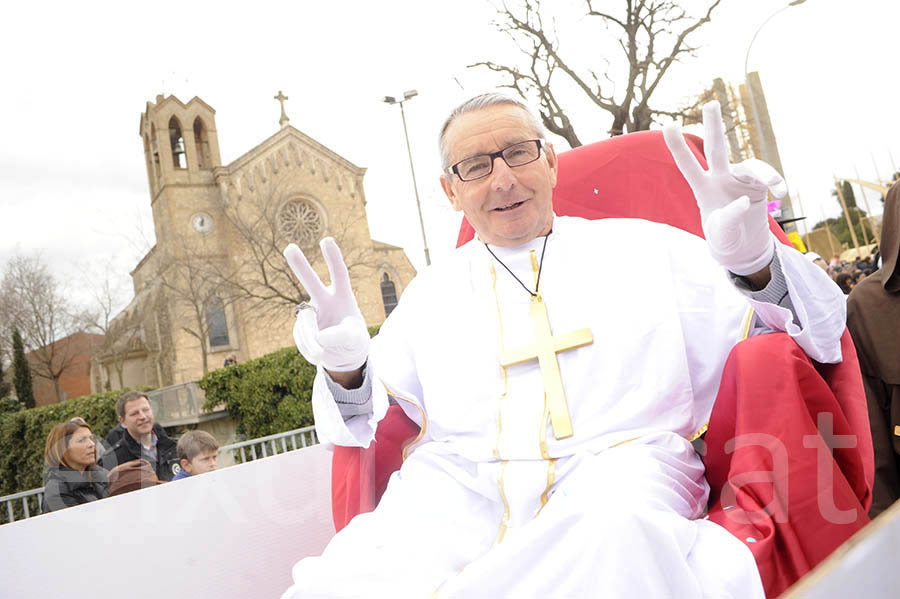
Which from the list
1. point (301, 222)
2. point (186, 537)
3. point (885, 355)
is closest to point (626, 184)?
point (885, 355)

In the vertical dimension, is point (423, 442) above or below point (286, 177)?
below

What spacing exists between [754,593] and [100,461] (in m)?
4.46

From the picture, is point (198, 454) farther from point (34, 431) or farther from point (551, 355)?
point (34, 431)

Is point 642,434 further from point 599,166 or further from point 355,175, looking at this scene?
point 355,175

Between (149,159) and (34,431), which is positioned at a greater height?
(149,159)

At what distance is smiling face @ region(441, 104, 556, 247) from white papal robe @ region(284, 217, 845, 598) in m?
0.11

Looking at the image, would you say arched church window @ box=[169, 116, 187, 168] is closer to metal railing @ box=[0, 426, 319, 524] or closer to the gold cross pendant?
metal railing @ box=[0, 426, 319, 524]

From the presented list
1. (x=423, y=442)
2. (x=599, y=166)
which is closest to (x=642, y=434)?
(x=423, y=442)

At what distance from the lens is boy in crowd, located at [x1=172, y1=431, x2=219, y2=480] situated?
4.26m

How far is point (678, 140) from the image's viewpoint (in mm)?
1758

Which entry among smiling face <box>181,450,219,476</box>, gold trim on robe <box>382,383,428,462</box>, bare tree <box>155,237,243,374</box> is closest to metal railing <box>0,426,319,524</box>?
smiling face <box>181,450,219,476</box>

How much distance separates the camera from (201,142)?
32594 mm

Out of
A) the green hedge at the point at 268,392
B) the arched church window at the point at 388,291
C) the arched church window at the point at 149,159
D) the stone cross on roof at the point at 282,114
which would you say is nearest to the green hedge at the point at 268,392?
the green hedge at the point at 268,392

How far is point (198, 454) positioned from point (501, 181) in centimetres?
293
